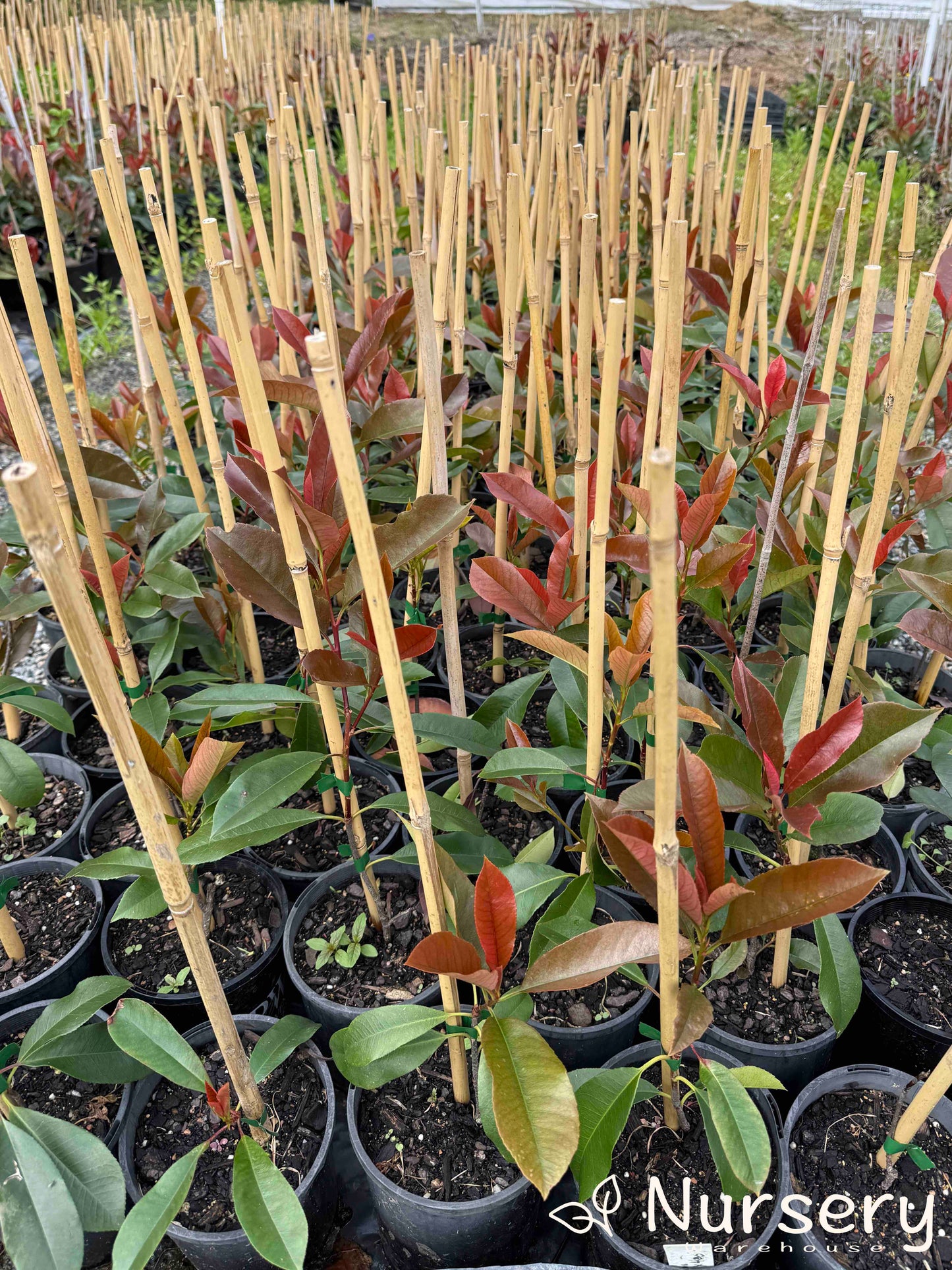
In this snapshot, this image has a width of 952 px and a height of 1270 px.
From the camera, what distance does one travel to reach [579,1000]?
1.00 meters

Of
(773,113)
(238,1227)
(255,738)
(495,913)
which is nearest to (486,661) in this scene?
(255,738)

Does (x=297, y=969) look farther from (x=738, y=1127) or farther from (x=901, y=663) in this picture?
(x=901, y=663)

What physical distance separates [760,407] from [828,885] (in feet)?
2.55

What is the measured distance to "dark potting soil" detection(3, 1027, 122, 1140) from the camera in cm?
95

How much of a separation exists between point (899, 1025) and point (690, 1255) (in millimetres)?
365

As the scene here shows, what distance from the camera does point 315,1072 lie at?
964 millimetres

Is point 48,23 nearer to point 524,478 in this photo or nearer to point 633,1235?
point 524,478

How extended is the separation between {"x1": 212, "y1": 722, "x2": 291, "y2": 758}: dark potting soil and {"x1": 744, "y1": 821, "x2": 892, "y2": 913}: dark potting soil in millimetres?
686

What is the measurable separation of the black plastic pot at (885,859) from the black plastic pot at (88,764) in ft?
2.96

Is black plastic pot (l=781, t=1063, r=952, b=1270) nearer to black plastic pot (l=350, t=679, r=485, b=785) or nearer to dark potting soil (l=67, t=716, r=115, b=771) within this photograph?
black plastic pot (l=350, t=679, r=485, b=785)

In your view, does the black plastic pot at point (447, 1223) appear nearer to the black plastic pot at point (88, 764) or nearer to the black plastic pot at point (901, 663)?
the black plastic pot at point (88, 764)

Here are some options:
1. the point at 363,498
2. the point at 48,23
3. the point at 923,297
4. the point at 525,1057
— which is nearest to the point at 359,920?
the point at 525,1057

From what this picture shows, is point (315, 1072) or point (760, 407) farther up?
point (760, 407)

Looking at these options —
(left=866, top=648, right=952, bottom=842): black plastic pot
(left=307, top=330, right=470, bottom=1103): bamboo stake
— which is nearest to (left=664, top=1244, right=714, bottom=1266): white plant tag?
(left=307, top=330, right=470, bottom=1103): bamboo stake
